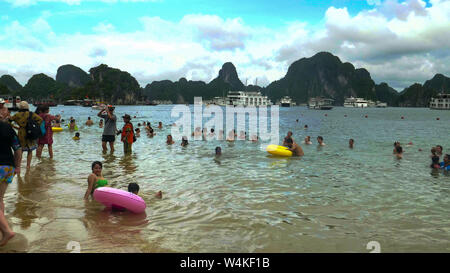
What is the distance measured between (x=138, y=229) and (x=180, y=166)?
6786 mm

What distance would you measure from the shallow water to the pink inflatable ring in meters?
0.22

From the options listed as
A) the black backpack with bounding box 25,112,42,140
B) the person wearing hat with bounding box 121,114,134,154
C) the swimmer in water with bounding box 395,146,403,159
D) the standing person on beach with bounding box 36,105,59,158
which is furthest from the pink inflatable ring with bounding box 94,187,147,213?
the swimmer in water with bounding box 395,146,403,159

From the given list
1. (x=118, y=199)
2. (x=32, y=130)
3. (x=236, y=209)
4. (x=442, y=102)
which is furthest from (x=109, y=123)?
(x=442, y=102)

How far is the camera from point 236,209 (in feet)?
23.6

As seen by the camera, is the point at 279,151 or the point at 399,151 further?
the point at 399,151

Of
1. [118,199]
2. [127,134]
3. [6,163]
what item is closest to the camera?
[6,163]

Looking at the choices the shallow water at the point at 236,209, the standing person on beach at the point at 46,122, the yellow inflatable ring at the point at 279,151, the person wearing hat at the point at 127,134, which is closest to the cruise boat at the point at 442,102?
the shallow water at the point at 236,209

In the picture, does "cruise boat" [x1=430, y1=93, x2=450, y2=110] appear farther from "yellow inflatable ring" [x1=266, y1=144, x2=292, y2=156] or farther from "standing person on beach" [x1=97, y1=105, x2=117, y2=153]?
"standing person on beach" [x1=97, y1=105, x2=117, y2=153]

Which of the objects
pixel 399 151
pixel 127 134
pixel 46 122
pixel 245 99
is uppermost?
pixel 245 99

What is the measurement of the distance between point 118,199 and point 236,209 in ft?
8.90

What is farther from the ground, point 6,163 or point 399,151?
point 6,163

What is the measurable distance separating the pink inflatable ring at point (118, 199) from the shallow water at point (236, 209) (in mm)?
218

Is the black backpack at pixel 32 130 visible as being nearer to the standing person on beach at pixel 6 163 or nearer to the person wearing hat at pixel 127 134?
the standing person on beach at pixel 6 163

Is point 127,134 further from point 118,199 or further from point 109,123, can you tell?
point 118,199
